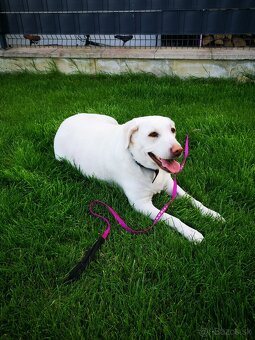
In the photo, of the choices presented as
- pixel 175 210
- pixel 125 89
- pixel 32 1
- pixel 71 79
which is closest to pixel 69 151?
pixel 175 210

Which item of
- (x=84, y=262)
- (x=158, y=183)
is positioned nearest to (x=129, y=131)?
(x=158, y=183)

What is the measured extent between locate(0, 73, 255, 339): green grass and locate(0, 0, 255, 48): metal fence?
8.31 feet

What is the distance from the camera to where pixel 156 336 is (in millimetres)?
1626

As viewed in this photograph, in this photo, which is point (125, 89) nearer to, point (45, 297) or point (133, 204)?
point (133, 204)

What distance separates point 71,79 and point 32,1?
6.09 feet

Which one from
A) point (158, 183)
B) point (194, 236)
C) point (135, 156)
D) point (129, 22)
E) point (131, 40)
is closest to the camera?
point (194, 236)

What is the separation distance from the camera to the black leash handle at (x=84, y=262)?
2.01 meters

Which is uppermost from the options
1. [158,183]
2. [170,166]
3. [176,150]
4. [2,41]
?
[176,150]

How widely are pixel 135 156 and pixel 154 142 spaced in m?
0.21

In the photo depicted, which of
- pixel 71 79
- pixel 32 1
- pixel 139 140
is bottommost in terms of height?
pixel 71 79

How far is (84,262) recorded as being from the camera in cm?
208

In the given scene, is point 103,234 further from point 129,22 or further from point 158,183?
point 129,22

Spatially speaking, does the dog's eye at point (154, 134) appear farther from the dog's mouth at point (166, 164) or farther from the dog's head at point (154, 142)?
the dog's mouth at point (166, 164)

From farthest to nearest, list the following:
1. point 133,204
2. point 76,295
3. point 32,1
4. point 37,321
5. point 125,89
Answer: point 32,1, point 125,89, point 133,204, point 76,295, point 37,321
